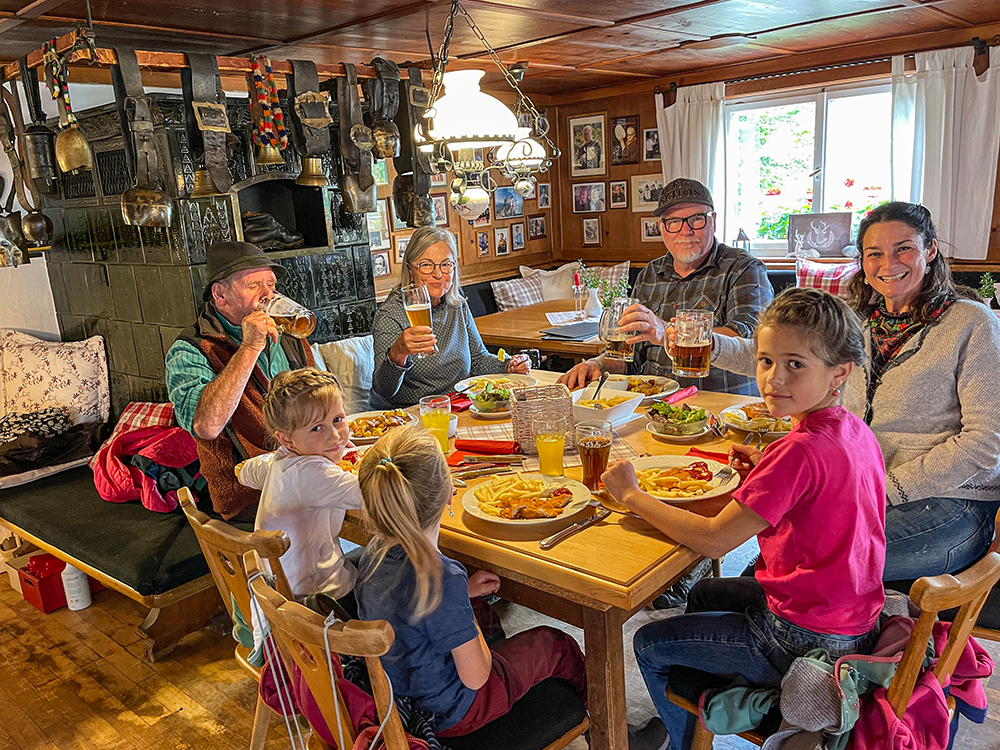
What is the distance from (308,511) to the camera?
1.87 m

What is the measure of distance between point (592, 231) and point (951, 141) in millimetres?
2936

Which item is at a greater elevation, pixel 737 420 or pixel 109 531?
pixel 737 420

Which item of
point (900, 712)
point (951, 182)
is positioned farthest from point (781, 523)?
point (951, 182)

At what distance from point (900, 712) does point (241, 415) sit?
2.03 meters

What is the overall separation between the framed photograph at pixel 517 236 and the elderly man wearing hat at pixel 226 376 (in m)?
4.26

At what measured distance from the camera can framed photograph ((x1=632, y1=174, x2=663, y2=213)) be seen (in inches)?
254

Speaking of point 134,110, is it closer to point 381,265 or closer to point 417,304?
point 417,304

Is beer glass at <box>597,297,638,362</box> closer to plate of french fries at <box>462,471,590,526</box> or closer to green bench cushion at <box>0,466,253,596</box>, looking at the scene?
plate of french fries at <box>462,471,590,526</box>

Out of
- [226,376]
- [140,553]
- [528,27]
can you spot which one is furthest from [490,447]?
[528,27]

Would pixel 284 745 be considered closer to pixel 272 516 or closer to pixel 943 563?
pixel 272 516

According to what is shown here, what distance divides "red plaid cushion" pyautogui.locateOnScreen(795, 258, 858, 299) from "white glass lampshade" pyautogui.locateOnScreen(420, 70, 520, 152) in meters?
3.53

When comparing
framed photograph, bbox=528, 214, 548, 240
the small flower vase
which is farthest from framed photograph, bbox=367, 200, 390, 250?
framed photograph, bbox=528, 214, 548, 240

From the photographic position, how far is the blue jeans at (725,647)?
1514 millimetres

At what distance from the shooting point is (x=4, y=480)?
340 centimetres
